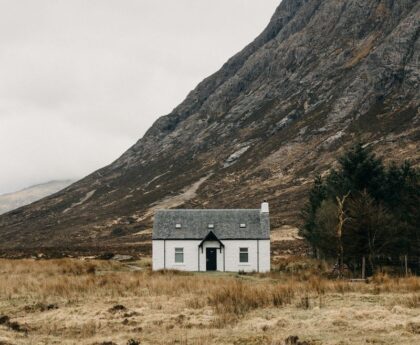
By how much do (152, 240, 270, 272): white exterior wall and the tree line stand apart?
6901 millimetres

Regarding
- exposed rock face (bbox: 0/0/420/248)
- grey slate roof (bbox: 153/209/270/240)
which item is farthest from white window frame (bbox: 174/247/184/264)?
exposed rock face (bbox: 0/0/420/248)

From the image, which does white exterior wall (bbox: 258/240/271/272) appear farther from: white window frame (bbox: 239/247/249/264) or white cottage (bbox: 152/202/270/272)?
white window frame (bbox: 239/247/249/264)

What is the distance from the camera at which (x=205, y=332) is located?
1314cm

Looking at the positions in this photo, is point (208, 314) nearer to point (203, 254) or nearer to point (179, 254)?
point (203, 254)

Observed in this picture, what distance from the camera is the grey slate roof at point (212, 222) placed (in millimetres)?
47438

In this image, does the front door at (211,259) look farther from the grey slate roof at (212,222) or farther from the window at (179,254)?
the window at (179,254)

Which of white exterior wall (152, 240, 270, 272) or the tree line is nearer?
the tree line

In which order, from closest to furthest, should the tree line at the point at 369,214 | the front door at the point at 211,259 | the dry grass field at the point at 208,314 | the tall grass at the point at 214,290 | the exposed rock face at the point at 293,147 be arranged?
the dry grass field at the point at 208,314 < the tall grass at the point at 214,290 < the tree line at the point at 369,214 < the front door at the point at 211,259 < the exposed rock face at the point at 293,147

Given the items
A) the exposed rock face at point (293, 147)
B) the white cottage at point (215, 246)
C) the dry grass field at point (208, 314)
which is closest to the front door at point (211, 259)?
the white cottage at point (215, 246)

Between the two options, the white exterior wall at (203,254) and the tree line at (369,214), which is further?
the white exterior wall at (203,254)

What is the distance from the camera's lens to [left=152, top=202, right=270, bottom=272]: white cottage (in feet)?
153

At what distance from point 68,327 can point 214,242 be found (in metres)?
33.0

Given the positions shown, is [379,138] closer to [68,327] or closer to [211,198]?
[211,198]

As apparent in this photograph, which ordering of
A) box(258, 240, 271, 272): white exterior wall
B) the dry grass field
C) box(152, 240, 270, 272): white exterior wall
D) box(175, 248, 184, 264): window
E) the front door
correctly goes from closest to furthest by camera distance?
the dry grass field
box(258, 240, 271, 272): white exterior wall
box(152, 240, 270, 272): white exterior wall
the front door
box(175, 248, 184, 264): window
